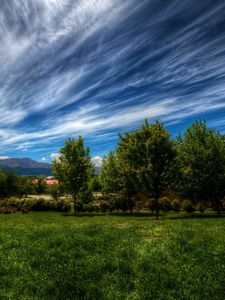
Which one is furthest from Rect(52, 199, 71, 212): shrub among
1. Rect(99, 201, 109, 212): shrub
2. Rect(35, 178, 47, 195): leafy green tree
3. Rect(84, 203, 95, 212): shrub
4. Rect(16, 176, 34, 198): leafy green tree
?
Rect(35, 178, 47, 195): leafy green tree

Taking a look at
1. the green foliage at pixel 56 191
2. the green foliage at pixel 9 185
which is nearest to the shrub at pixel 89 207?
the green foliage at pixel 56 191

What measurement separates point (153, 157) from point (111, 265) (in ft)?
72.7

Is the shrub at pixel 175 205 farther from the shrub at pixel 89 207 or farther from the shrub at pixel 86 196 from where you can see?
the shrub at pixel 86 196

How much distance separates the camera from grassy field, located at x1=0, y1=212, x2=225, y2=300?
1029 cm

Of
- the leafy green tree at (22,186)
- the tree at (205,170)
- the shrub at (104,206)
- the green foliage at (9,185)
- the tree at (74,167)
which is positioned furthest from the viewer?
the leafy green tree at (22,186)

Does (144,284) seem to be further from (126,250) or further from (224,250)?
(224,250)

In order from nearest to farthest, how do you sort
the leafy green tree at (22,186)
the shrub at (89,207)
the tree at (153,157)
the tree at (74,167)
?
the tree at (153,157) → the tree at (74,167) → the shrub at (89,207) → the leafy green tree at (22,186)

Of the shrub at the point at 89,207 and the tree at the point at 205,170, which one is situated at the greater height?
the tree at the point at 205,170

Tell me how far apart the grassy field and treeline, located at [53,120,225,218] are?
17.9 metres

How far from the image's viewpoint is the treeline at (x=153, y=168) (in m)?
33.4

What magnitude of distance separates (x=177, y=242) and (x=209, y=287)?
3.69 m

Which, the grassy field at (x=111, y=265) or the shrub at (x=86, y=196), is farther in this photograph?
the shrub at (x=86, y=196)

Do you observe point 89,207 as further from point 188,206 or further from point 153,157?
point 153,157

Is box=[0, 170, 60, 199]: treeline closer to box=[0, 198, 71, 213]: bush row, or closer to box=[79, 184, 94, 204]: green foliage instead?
box=[0, 198, 71, 213]: bush row
